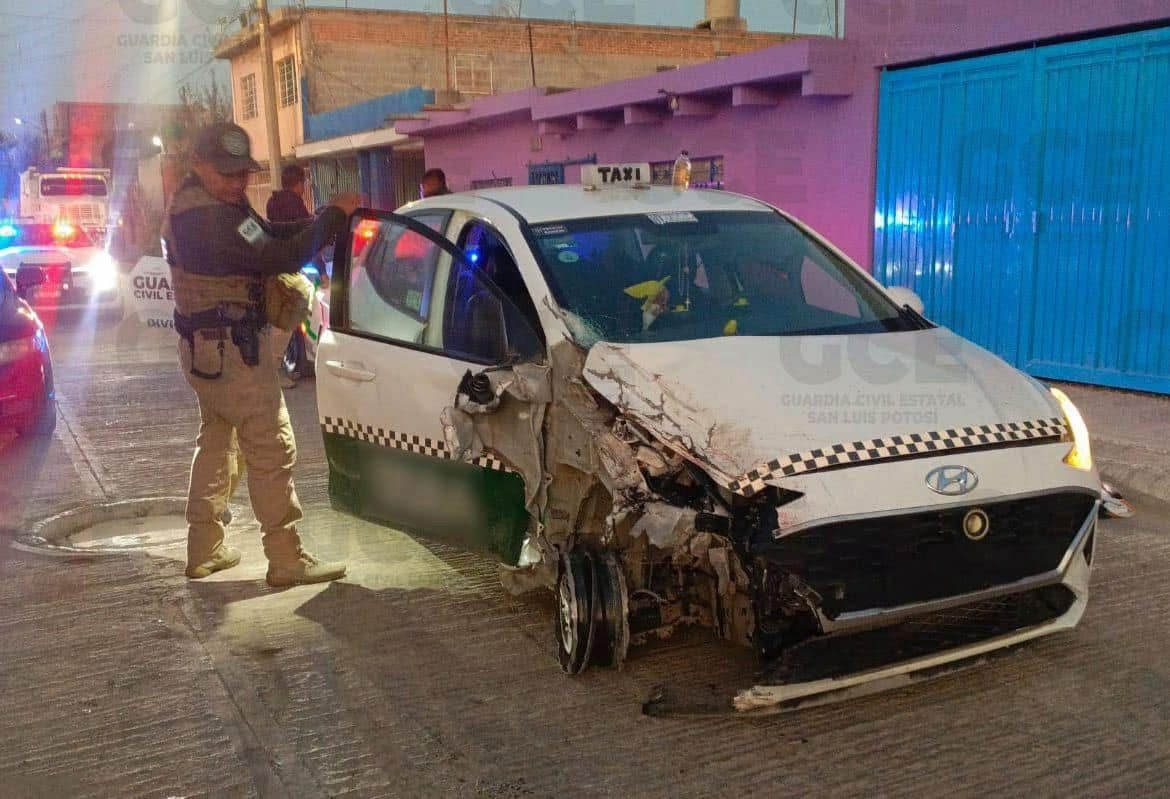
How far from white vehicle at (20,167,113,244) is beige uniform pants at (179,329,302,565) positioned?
35.1 meters

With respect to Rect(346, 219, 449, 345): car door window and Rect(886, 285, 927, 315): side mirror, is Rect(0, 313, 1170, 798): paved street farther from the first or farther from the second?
Rect(886, 285, 927, 315): side mirror

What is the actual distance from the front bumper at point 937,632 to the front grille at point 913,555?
4cm

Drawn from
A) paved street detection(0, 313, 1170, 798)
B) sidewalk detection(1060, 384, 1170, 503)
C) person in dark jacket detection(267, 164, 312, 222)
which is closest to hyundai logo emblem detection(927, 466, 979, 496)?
paved street detection(0, 313, 1170, 798)

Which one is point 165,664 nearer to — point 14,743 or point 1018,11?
point 14,743

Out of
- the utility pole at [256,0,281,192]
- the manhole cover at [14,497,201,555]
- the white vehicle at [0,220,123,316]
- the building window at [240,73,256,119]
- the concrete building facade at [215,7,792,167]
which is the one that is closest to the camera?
the manhole cover at [14,497,201,555]

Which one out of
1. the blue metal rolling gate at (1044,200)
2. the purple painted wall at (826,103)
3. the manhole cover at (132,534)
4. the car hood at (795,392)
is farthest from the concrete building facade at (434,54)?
the car hood at (795,392)

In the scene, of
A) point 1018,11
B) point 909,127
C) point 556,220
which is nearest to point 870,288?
point 556,220

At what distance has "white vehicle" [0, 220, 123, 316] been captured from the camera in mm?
20359

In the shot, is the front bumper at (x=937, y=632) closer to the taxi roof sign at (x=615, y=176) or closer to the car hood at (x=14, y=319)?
the taxi roof sign at (x=615, y=176)

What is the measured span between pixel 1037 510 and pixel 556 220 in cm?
231

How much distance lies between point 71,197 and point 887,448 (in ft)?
129

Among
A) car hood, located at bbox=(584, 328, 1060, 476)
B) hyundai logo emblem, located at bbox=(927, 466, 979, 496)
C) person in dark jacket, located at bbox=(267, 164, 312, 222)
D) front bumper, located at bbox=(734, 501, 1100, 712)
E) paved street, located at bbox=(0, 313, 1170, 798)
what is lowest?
paved street, located at bbox=(0, 313, 1170, 798)

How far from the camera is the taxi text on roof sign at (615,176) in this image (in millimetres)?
5516

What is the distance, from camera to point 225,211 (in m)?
5.01
